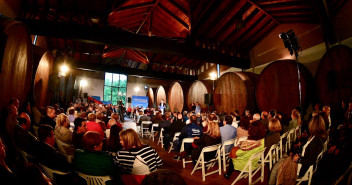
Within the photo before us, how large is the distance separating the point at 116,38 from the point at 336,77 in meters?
6.32

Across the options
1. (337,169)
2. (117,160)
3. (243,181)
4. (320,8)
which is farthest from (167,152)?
(320,8)

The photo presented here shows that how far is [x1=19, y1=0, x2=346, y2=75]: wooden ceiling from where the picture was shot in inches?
239

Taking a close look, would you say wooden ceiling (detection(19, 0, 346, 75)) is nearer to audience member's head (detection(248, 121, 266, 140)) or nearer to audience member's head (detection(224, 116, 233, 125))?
audience member's head (detection(224, 116, 233, 125))

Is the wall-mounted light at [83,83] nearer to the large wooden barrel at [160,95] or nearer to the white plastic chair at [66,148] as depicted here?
the large wooden barrel at [160,95]

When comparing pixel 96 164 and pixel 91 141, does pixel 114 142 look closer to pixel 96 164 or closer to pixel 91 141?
pixel 91 141

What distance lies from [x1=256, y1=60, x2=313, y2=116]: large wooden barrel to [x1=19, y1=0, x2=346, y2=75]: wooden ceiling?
1778 millimetres

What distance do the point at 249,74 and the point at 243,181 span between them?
16.2ft

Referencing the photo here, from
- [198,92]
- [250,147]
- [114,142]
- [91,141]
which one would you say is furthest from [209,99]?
[91,141]

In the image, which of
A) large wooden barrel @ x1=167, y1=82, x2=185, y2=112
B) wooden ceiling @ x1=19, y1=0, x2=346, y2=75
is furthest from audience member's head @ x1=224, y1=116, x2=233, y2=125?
large wooden barrel @ x1=167, y1=82, x2=185, y2=112

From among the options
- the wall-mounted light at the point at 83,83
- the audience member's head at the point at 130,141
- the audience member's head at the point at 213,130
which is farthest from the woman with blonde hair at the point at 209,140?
the wall-mounted light at the point at 83,83

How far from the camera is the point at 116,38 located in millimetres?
5895

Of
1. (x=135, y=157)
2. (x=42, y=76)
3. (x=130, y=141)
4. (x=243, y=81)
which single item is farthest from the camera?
(x=243, y=81)

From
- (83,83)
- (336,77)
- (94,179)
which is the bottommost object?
(94,179)

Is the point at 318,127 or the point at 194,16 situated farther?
the point at 194,16
